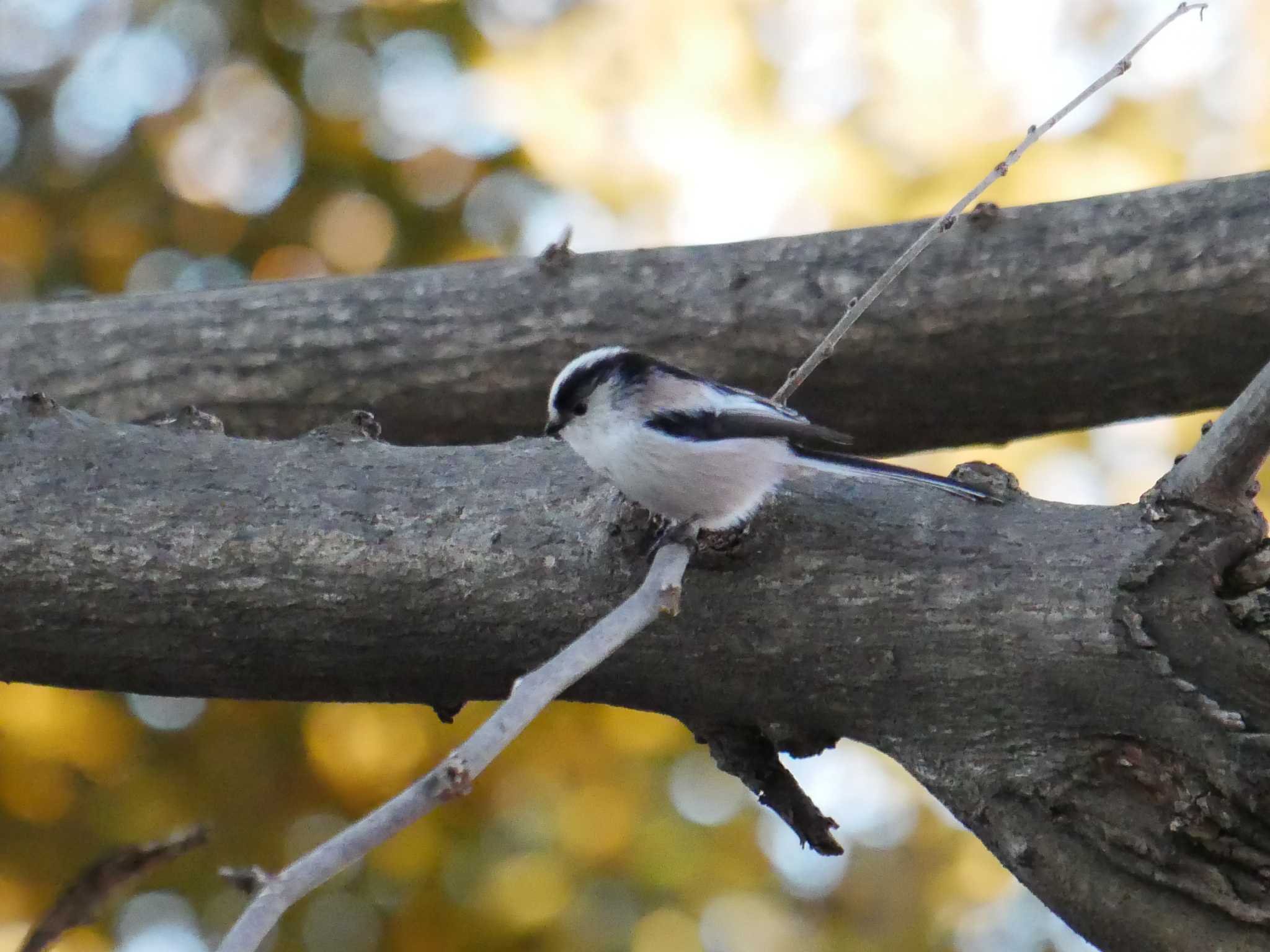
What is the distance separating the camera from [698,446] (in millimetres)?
2459

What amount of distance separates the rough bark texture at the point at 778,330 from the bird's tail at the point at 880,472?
2.06 ft

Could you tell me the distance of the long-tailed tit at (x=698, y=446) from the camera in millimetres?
2332

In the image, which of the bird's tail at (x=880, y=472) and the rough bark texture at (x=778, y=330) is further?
the rough bark texture at (x=778, y=330)

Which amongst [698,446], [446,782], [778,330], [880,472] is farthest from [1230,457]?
[446,782]

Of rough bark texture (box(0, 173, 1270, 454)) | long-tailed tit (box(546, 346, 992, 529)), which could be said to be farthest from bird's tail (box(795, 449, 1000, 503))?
rough bark texture (box(0, 173, 1270, 454))

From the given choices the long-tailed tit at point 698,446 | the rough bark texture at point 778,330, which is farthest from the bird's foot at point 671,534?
the rough bark texture at point 778,330

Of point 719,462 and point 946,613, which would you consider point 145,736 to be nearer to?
point 719,462

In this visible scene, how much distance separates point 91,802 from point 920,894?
2719mm

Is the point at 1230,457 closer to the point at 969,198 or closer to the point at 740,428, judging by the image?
the point at 969,198

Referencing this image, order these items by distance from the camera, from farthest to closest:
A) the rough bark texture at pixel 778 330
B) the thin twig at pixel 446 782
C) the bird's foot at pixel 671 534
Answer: the rough bark texture at pixel 778 330, the bird's foot at pixel 671 534, the thin twig at pixel 446 782

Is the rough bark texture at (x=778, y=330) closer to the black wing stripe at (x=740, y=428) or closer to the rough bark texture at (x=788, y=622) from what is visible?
the black wing stripe at (x=740, y=428)

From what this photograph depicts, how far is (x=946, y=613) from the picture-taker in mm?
2113

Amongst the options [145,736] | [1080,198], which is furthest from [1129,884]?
[145,736]

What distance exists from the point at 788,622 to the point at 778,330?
101cm
